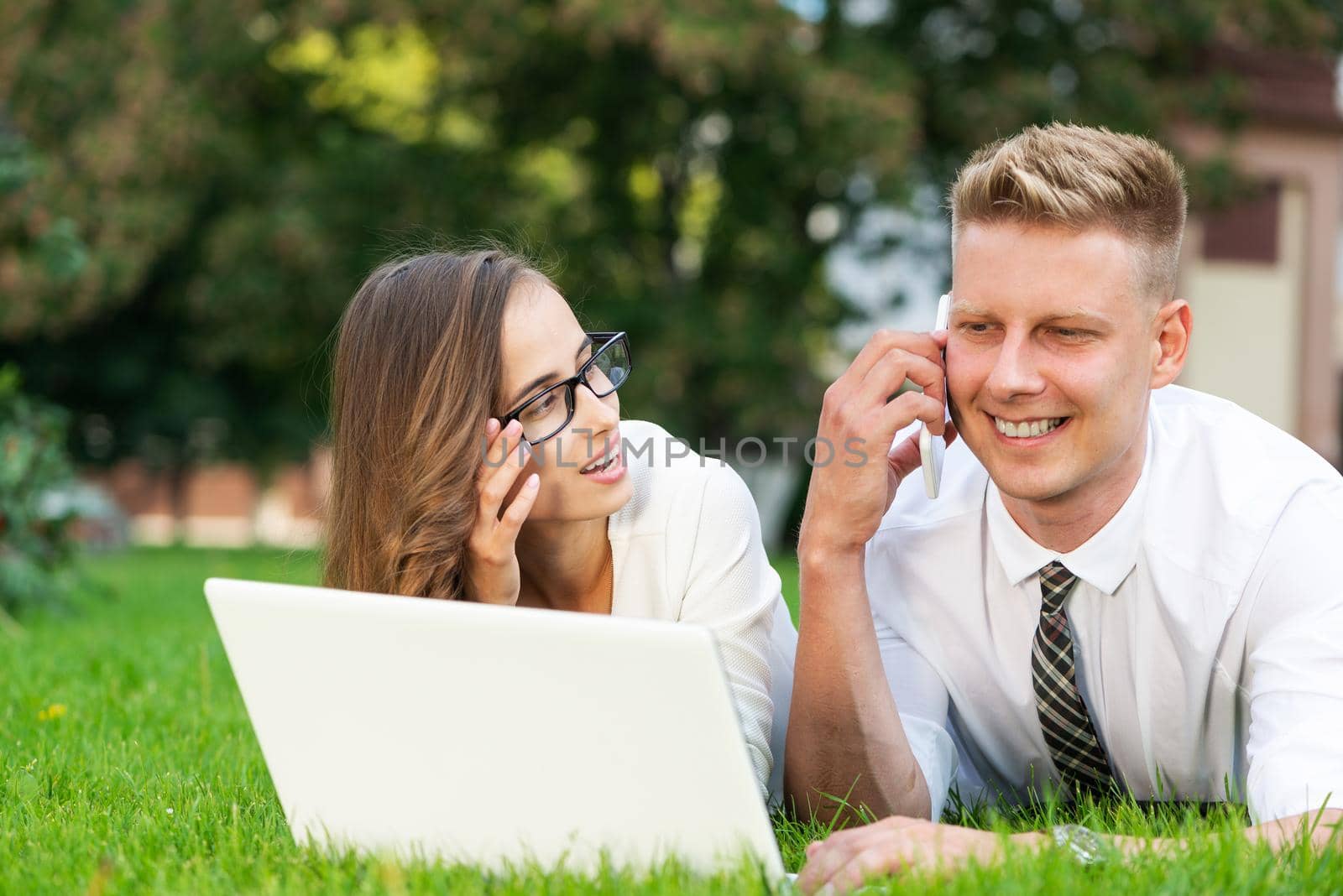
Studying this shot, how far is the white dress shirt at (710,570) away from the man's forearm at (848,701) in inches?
5.8

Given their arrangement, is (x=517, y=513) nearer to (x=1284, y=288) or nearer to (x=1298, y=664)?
(x=1298, y=664)

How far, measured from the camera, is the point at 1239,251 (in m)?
18.3

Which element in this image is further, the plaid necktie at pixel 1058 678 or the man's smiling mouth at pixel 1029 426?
the plaid necktie at pixel 1058 678

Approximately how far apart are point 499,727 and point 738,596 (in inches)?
39.7

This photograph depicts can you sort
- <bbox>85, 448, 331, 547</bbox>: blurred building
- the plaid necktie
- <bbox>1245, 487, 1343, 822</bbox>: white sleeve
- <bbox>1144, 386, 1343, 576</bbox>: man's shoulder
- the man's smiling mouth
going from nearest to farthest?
<bbox>1245, 487, 1343, 822</bbox>: white sleeve < <bbox>1144, 386, 1343, 576</bbox>: man's shoulder < the man's smiling mouth < the plaid necktie < <bbox>85, 448, 331, 547</bbox>: blurred building

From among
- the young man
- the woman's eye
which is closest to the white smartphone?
the young man

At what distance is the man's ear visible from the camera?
2.72m

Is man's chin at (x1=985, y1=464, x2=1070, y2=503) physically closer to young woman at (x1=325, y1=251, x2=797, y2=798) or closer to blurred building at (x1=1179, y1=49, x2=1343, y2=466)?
young woman at (x1=325, y1=251, x2=797, y2=798)

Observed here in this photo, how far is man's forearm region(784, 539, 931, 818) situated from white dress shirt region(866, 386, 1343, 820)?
13cm

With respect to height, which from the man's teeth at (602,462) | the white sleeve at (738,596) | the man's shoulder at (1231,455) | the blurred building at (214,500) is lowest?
the blurred building at (214,500)

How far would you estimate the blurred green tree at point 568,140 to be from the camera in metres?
14.1

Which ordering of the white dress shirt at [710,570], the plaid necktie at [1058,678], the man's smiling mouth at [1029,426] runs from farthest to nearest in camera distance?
the white dress shirt at [710,570] < the plaid necktie at [1058,678] < the man's smiling mouth at [1029,426]

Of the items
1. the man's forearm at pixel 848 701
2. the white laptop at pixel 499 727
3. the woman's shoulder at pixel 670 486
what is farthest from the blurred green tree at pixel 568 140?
the white laptop at pixel 499 727

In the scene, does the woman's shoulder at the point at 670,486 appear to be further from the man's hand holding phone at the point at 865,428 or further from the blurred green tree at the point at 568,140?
the blurred green tree at the point at 568,140
